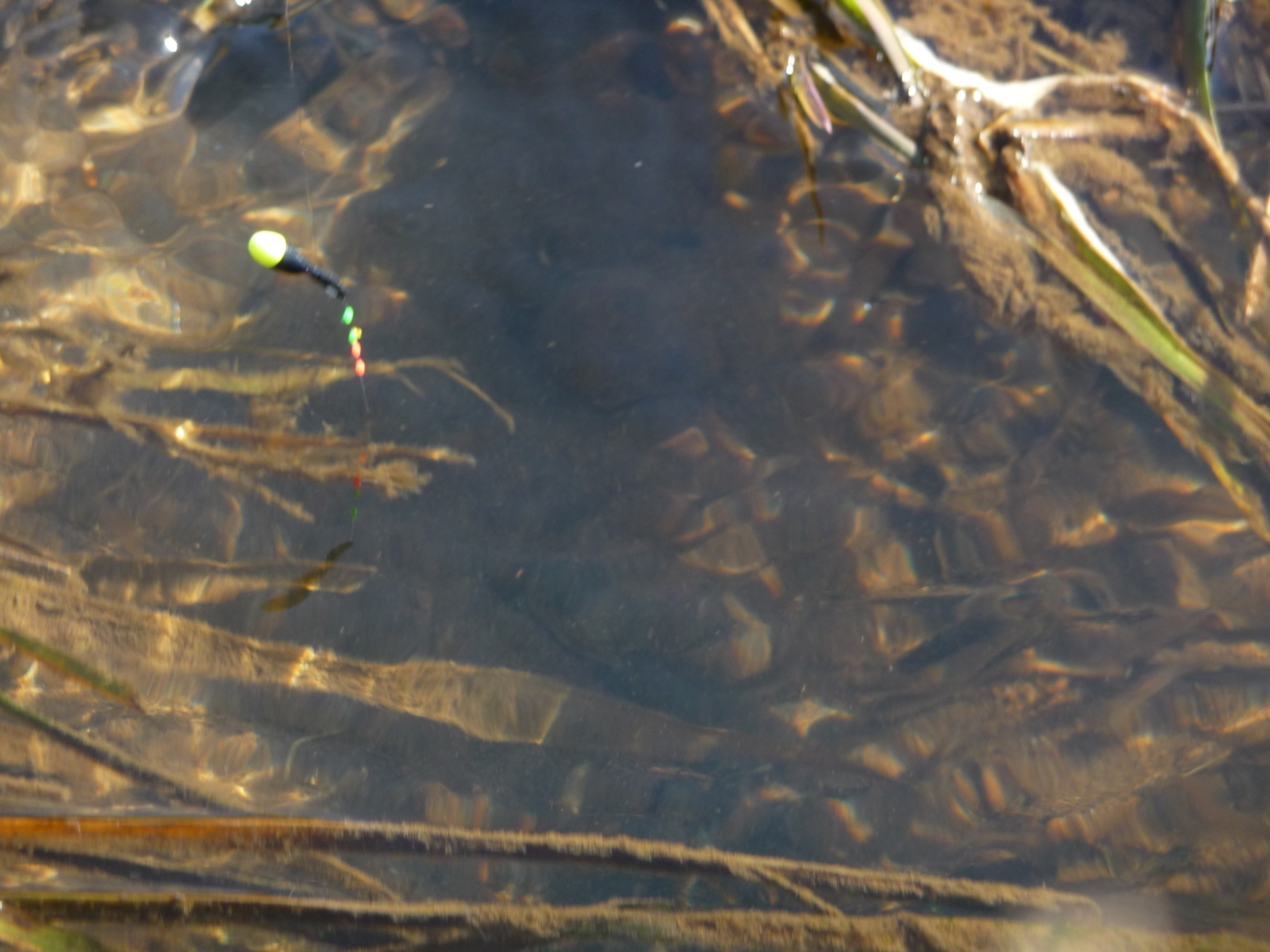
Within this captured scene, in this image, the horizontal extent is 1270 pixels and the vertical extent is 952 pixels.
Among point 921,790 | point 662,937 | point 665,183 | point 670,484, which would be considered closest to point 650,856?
point 662,937

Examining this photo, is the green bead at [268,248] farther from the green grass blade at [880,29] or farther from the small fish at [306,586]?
the green grass blade at [880,29]

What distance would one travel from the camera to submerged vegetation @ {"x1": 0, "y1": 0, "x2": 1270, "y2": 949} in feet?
9.19

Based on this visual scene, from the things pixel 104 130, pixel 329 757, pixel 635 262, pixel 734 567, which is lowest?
pixel 329 757

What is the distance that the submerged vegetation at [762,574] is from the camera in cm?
280

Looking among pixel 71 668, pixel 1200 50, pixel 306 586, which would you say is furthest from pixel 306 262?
pixel 1200 50

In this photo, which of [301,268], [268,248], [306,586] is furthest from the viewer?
[306,586]

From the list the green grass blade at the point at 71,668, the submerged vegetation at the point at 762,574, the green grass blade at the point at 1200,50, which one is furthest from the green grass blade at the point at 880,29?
the green grass blade at the point at 71,668

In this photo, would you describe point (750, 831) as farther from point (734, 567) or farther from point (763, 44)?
point (763, 44)

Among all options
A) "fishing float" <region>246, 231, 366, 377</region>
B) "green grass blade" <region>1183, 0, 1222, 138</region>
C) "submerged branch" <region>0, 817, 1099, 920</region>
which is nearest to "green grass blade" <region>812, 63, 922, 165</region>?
"green grass blade" <region>1183, 0, 1222, 138</region>

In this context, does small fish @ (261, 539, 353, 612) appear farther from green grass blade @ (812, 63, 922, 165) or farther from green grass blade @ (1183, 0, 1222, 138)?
green grass blade @ (1183, 0, 1222, 138)

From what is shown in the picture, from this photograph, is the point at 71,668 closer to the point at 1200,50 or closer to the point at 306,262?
the point at 306,262

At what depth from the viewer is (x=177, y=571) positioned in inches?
122

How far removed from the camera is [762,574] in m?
3.13

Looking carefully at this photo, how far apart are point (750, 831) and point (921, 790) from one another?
0.60 meters
